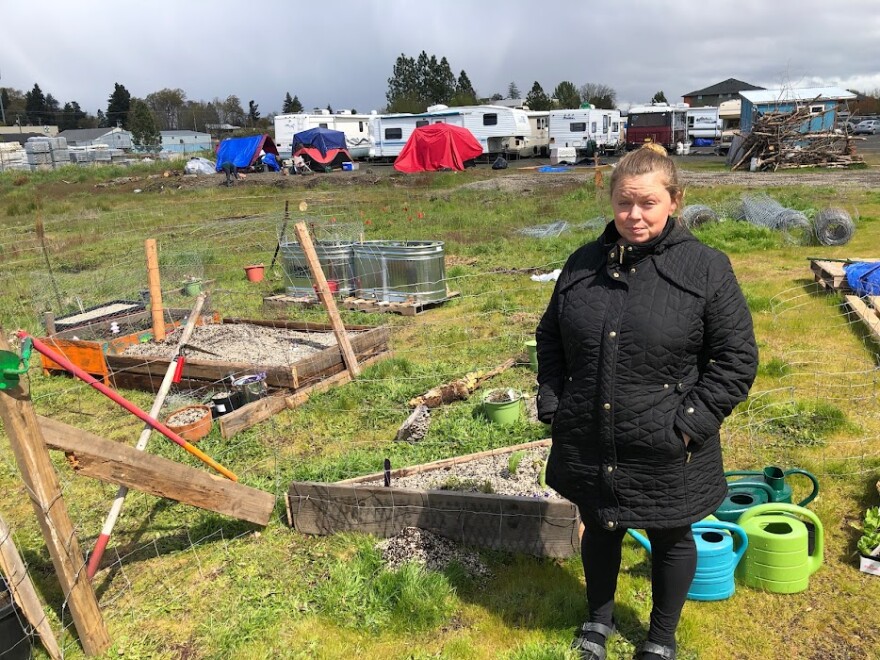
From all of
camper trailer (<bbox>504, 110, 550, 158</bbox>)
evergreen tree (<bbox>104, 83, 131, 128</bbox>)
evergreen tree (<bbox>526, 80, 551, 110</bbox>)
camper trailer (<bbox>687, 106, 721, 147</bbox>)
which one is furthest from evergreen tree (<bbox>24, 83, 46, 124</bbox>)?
camper trailer (<bbox>687, 106, 721, 147</bbox>)

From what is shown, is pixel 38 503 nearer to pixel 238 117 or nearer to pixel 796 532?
pixel 796 532

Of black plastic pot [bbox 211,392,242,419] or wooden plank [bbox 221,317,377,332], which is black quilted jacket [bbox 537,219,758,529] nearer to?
black plastic pot [bbox 211,392,242,419]

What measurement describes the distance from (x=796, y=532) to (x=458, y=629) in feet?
5.14

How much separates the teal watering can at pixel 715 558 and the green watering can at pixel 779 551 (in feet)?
0.24

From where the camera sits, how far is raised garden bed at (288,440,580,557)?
3232 millimetres

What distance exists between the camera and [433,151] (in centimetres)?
3002

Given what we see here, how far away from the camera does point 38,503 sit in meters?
2.47

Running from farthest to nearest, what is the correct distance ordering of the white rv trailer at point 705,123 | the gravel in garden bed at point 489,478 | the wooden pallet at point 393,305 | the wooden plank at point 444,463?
1. the white rv trailer at point 705,123
2. the wooden pallet at point 393,305
3. the wooden plank at point 444,463
4. the gravel in garden bed at point 489,478

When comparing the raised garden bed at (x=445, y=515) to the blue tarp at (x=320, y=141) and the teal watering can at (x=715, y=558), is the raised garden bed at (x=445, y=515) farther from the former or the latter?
the blue tarp at (x=320, y=141)

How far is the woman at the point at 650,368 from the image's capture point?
210 cm

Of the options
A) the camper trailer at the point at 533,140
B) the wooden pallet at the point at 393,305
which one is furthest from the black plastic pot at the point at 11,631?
the camper trailer at the point at 533,140

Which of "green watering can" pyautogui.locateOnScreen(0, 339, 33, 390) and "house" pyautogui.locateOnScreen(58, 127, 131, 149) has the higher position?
"house" pyautogui.locateOnScreen(58, 127, 131, 149)

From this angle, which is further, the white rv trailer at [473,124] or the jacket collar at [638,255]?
the white rv trailer at [473,124]

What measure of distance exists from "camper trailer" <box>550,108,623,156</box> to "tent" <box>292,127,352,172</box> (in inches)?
478
